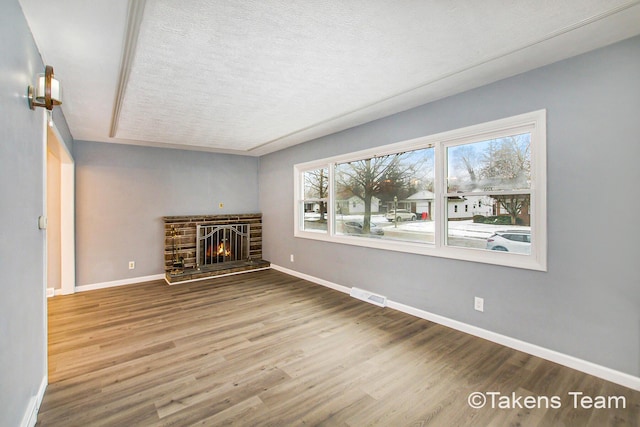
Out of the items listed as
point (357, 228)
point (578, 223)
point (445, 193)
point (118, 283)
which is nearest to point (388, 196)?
point (357, 228)

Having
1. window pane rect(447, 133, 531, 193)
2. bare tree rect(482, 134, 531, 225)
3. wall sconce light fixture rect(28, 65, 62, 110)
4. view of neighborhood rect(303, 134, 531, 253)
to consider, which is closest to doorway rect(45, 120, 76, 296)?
wall sconce light fixture rect(28, 65, 62, 110)

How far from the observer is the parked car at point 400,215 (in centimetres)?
365

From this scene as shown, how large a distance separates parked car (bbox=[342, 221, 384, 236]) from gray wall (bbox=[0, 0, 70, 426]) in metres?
3.45

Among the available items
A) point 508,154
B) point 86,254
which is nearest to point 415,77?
point 508,154

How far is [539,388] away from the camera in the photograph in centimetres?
214

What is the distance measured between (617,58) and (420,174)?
1.83 metres

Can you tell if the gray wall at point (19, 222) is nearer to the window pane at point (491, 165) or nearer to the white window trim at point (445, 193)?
the white window trim at point (445, 193)

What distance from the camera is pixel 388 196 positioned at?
13.1 feet

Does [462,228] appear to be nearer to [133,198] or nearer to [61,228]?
[133,198]

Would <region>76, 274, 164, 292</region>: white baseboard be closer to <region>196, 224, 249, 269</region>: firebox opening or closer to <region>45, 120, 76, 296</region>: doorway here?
<region>45, 120, 76, 296</region>: doorway

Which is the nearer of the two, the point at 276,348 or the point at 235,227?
the point at 276,348

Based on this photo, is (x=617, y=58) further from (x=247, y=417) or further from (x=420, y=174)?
(x=247, y=417)

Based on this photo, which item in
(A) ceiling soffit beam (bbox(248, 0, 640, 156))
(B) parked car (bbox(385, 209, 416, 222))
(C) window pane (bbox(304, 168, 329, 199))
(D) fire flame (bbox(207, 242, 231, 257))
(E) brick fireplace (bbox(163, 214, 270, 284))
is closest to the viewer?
(A) ceiling soffit beam (bbox(248, 0, 640, 156))

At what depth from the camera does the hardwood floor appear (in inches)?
74.5
